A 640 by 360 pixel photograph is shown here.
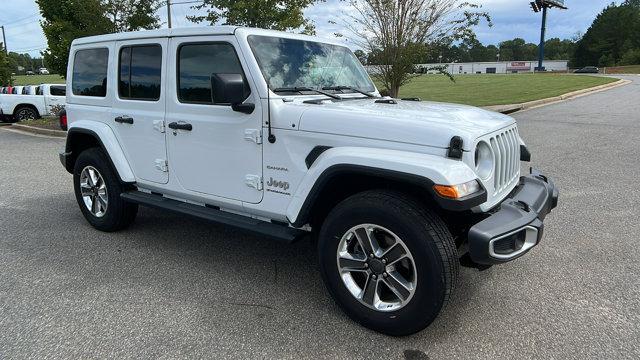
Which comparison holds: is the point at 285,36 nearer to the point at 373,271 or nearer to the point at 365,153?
the point at 365,153

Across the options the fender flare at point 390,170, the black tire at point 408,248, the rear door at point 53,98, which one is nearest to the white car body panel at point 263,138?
the fender flare at point 390,170

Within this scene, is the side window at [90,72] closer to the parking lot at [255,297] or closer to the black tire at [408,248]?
the parking lot at [255,297]

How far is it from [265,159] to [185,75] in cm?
113

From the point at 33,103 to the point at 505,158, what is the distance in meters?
18.1

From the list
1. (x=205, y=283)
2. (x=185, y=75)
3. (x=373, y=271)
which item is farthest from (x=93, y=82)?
(x=373, y=271)

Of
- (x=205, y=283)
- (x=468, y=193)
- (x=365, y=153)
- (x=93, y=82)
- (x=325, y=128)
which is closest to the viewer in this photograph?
(x=468, y=193)

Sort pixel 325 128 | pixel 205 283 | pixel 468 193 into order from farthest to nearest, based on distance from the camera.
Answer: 1. pixel 205 283
2. pixel 325 128
3. pixel 468 193

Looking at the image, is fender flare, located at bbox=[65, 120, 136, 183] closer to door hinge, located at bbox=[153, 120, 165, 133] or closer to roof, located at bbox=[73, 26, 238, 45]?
door hinge, located at bbox=[153, 120, 165, 133]

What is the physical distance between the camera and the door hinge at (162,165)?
4.12m

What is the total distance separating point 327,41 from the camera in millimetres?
4266

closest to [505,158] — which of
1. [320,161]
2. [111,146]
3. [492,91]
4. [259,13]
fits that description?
[320,161]

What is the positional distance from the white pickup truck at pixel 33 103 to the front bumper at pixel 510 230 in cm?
1730

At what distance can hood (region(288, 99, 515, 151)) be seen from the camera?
8.91 ft

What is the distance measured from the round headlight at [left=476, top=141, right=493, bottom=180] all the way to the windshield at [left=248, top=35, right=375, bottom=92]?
1.45 metres
